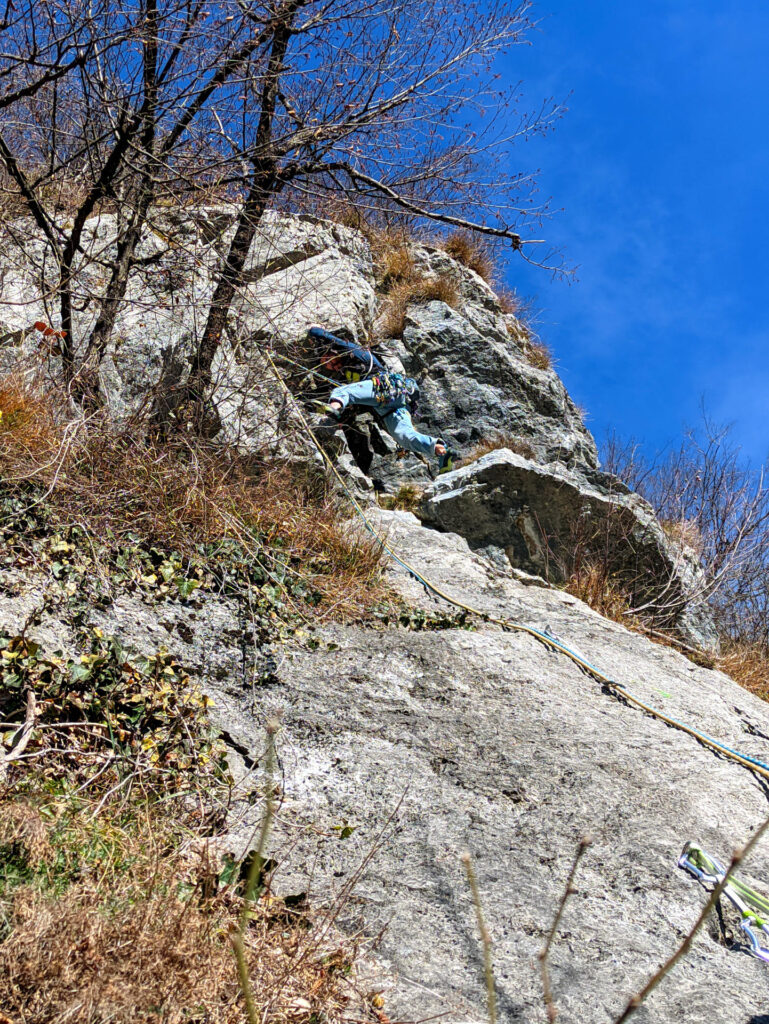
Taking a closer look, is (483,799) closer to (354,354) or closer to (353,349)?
(353,349)

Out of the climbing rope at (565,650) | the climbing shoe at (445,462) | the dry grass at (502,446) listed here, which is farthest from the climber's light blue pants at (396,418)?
the climbing rope at (565,650)

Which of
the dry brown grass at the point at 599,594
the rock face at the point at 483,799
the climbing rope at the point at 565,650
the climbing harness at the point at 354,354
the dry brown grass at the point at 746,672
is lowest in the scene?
the rock face at the point at 483,799

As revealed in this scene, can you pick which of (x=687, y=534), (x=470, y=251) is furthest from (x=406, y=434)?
(x=470, y=251)

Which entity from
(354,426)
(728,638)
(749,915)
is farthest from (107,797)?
(728,638)

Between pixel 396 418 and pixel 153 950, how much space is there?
24.1 feet

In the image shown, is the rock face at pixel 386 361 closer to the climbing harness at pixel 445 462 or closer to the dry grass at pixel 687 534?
the climbing harness at pixel 445 462

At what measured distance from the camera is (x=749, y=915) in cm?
312

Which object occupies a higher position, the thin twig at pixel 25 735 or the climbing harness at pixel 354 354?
the climbing harness at pixel 354 354

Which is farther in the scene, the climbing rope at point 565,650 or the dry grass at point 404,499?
the dry grass at point 404,499

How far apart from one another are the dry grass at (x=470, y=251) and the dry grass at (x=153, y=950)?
11559 millimetres

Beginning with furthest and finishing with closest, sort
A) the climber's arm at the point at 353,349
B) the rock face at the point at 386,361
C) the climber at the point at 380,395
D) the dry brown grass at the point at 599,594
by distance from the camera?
the climber at the point at 380,395, the climber's arm at the point at 353,349, the dry brown grass at the point at 599,594, the rock face at the point at 386,361

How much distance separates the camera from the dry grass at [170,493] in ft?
14.8

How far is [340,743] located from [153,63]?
170 inches

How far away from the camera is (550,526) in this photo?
759cm
